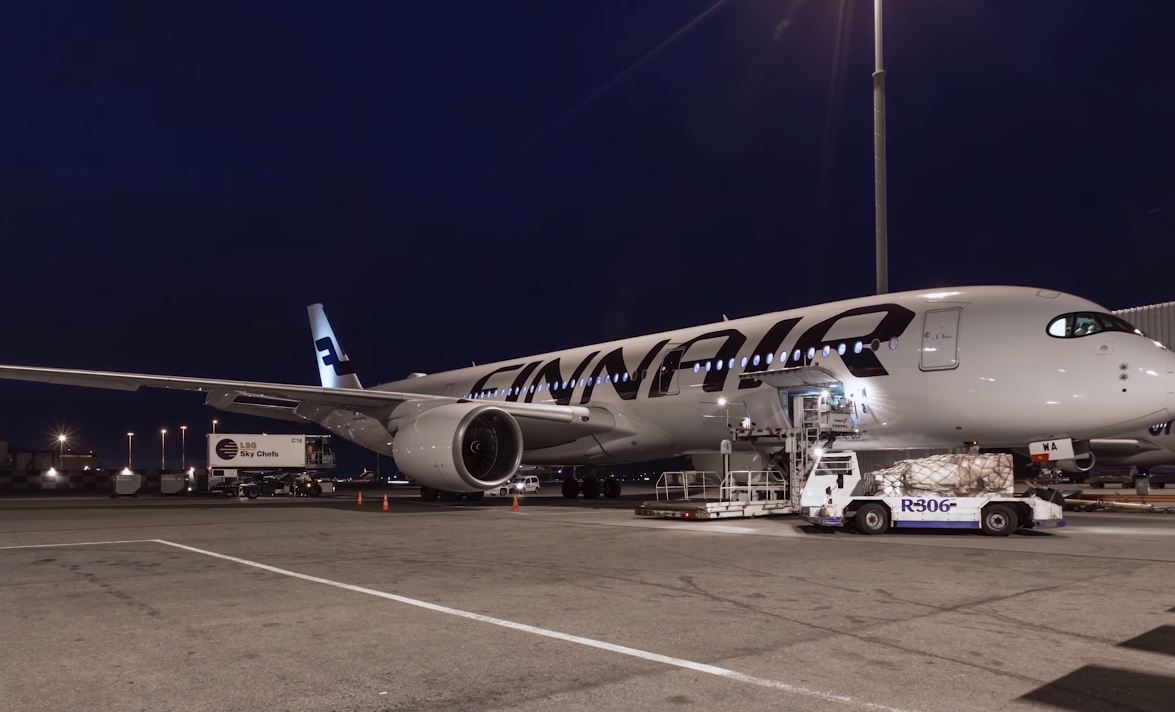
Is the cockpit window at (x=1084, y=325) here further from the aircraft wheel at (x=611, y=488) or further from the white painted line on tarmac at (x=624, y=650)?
the aircraft wheel at (x=611, y=488)

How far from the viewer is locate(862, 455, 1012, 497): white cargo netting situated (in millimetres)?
11711

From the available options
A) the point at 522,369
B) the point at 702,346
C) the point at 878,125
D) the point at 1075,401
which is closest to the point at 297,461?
the point at 522,369

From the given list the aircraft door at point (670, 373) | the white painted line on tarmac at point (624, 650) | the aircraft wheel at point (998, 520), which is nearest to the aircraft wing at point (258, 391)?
the aircraft door at point (670, 373)

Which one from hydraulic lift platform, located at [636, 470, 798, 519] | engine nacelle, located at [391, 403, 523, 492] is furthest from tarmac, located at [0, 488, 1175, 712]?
engine nacelle, located at [391, 403, 523, 492]

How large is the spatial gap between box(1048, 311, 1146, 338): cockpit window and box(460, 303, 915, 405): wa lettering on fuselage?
2.25 meters

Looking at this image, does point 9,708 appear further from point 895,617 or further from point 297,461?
point 297,461

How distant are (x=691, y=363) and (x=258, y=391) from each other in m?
9.51

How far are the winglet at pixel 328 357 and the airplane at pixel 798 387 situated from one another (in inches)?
274

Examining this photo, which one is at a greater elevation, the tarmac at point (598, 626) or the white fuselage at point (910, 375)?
the white fuselage at point (910, 375)

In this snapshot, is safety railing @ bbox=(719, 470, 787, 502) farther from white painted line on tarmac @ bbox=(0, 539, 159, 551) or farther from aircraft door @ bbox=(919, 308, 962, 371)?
white painted line on tarmac @ bbox=(0, 539, 159, 551)

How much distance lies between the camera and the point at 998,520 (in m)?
11.4

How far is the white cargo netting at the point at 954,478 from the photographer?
38.4 ft

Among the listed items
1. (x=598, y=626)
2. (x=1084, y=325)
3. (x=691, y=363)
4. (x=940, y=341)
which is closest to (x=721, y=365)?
(x=691, y=363)

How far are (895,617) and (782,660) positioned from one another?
157 cm
